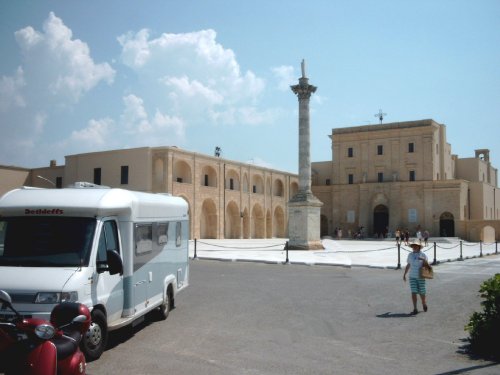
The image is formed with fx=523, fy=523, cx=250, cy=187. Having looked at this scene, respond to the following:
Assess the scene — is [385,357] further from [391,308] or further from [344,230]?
[344,230]

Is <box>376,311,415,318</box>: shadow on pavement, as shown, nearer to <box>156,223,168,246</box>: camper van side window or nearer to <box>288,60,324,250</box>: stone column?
<box>156,223,168,246</box>: camper van side window

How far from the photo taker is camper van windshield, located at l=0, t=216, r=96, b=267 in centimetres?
666

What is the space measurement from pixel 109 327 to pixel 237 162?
46608 mm

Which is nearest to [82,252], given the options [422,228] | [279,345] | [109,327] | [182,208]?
[109,327]

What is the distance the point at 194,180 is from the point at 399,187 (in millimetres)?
23884

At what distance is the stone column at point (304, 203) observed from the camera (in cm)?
3120

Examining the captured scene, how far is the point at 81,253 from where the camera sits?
6734 millimetres

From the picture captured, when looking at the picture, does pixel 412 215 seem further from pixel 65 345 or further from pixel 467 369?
pixel 65 345

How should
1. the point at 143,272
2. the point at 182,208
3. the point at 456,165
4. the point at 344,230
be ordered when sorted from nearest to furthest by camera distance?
1. the point at 143,272
2. the point at 182,208
3. the point at 344,230
4. the point at 456,165

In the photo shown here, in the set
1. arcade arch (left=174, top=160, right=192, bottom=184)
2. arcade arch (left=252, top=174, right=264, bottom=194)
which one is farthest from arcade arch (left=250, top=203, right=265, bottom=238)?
arcade arch (left=174, top=160, right=192, bottom=184)

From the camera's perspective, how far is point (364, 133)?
60781mm

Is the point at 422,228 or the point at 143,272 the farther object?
the point at 422,228

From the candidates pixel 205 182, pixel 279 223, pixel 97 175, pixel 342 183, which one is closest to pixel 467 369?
pixel 97 175

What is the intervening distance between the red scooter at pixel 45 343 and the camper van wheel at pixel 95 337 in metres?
1.99
